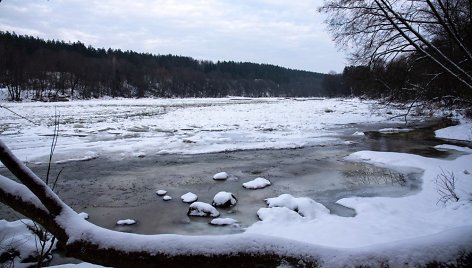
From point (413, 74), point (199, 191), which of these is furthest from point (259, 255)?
point (199, 191)

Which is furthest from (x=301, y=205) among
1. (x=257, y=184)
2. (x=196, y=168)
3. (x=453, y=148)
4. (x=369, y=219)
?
(x=453, y=148)

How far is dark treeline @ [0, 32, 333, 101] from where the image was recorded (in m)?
70.5

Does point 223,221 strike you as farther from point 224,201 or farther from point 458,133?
point 458,133

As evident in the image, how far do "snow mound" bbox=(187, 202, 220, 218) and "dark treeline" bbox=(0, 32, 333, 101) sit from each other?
4194 centimetres

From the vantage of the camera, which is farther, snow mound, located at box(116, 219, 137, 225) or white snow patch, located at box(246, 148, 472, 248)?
snow mound, located at box(116, 219, 137, 225)

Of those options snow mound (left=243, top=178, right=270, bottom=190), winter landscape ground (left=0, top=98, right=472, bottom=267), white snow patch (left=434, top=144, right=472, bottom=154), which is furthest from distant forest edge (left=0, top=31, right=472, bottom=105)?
white snow patch (left=434, top=144, right=472, bottom=154)

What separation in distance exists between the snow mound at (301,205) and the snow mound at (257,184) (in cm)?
138

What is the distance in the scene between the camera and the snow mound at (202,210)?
7.28 metres

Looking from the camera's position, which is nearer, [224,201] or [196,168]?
[224,201]

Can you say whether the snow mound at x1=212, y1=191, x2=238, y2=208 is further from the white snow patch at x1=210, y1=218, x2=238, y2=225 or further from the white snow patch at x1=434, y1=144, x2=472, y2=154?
the white snow patch at x1=434, y1=144, x2=472, y2=154

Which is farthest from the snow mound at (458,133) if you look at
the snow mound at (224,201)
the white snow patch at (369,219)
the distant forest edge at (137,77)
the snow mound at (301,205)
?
the snow mound at (224,201)

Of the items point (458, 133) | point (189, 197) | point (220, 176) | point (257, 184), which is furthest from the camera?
point (458, 133)

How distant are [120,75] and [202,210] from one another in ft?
343

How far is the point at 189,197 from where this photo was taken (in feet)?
27.6
